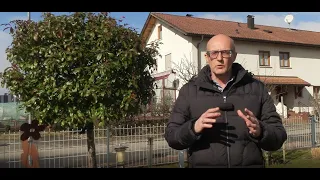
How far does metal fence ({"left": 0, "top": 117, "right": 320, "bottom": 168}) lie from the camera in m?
6.12

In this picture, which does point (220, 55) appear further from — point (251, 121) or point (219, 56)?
point (251, 121)

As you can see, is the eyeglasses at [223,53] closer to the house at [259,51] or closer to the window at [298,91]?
the house at [259,51]

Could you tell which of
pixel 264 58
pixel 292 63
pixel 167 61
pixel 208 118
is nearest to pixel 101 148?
pixel 208 118

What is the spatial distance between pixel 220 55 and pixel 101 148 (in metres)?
5.44

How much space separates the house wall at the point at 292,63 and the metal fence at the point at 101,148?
1139cm

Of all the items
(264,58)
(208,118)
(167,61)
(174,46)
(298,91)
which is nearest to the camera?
(208,118)

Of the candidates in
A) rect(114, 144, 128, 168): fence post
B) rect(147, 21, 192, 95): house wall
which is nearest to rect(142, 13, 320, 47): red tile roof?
rect(147, 21, 192, 95): house wall

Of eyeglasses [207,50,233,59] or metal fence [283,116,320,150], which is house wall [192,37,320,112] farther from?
eyeglasses [207,50,233,59]

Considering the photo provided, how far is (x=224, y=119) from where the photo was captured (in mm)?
1909

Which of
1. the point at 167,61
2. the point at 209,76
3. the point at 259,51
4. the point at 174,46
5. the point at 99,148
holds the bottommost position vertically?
the point at 99,148

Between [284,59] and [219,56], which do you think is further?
[284,59]

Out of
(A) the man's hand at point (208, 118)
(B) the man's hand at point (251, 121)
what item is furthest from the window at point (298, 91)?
(A) the man's hand at point (208, 118)

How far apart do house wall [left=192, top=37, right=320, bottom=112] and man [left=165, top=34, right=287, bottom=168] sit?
16.0m
